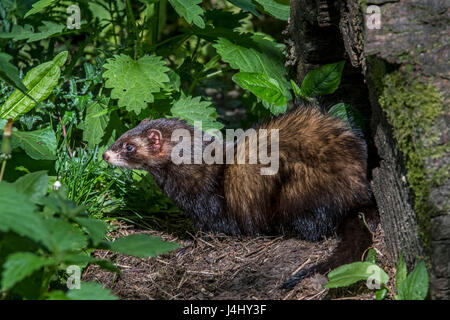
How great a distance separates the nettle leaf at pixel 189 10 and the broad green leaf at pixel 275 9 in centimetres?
62

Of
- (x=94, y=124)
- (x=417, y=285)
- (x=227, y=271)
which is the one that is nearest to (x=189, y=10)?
(x=94, y=124)

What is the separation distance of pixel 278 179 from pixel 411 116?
1.15 m

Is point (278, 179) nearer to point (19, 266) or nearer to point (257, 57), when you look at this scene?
point (257, 57)

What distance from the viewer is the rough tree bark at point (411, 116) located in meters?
2.84

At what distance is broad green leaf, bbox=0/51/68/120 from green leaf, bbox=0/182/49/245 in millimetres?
2015

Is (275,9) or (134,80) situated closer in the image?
(134,80)

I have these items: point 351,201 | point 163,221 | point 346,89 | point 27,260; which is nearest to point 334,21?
point 346,89

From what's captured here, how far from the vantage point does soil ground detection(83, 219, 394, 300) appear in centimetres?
338

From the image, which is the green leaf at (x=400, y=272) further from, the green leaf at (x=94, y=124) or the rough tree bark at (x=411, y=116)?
the green leaf at (x=94, y=124)

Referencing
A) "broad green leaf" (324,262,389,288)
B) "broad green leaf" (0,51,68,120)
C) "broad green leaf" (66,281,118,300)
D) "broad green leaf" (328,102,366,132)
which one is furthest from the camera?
"broad green leaf" (0,51,68,120)

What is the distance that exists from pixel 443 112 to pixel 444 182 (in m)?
0.34

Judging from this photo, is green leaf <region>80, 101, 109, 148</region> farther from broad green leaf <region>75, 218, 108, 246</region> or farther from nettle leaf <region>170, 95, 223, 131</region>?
broad green leaf <region>75, 218, 108, 246</region>

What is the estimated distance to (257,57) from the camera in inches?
179

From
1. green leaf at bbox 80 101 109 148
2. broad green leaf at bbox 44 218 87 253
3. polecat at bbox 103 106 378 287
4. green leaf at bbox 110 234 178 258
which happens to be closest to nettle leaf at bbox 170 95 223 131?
polecat at bbox 103 106 378 287
